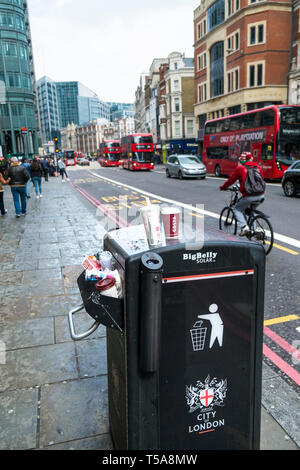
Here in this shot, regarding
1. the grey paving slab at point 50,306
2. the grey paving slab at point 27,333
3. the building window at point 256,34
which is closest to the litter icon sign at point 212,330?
the grey paving slab at point 27,333

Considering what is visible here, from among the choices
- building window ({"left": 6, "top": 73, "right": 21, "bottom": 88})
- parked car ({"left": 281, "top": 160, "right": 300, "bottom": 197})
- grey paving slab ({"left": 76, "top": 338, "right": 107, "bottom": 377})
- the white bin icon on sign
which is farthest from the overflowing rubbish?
building window ({"left": 6, "top": 73, "right": 21, "bottom": 88})

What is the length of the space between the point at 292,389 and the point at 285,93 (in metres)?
38.3

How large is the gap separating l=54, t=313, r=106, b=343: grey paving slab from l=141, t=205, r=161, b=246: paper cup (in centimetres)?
240

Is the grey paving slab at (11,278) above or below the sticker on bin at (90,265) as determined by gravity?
below

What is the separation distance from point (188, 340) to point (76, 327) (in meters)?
2.47

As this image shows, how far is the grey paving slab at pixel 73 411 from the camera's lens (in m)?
2.59

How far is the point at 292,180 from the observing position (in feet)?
47.5

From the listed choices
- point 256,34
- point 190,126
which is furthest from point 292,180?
point 190,126

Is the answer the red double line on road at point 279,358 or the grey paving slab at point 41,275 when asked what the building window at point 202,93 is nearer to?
the grey paving slab at point 41,275

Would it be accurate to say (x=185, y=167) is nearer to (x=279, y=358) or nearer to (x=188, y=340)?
(x=279, y=358)

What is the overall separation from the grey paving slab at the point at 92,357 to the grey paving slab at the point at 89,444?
778mm

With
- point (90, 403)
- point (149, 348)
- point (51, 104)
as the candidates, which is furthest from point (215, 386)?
point (51, 104)

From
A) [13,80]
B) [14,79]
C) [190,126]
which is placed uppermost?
[14,79]

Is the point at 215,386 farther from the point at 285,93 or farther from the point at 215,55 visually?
the point at 215,55
